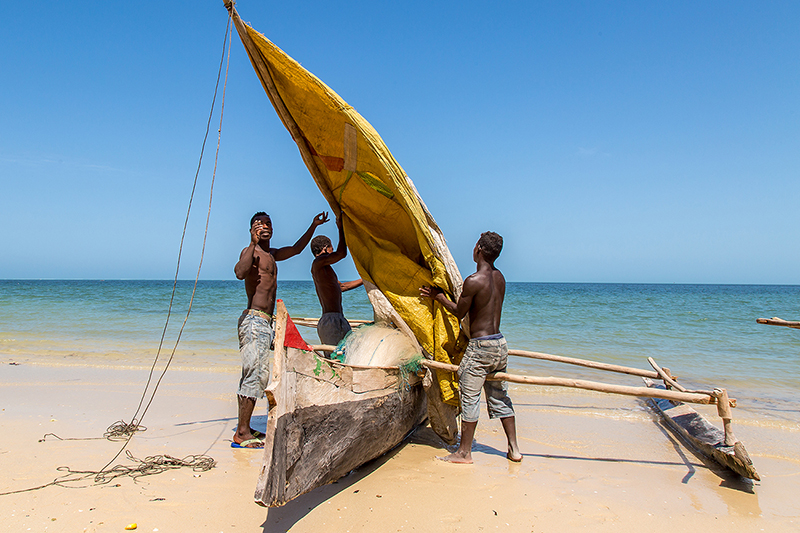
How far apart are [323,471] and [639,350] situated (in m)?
9.46

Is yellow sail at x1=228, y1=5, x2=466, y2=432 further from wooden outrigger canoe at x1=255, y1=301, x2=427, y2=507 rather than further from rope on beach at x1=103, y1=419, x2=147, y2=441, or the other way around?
rope on beach at x1=103, y1=419, x2=147, y2=441

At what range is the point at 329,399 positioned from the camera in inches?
107

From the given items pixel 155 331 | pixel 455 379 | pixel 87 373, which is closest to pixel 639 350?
pixel 455 379

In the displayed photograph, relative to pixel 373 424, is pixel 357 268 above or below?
above

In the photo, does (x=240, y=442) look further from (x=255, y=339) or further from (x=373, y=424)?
(x=373, y=424)

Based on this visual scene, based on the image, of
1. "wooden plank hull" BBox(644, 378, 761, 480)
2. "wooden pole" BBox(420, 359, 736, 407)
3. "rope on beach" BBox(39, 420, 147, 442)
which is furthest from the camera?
"rope on beach" BBox(39, 420, 147, 442)

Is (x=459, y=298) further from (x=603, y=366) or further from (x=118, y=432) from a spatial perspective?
(x=118, y=432)

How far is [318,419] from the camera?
2.60 metres

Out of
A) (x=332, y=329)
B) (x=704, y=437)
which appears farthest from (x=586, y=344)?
(x=332, y=329)

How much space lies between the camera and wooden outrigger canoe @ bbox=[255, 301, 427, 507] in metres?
2.26

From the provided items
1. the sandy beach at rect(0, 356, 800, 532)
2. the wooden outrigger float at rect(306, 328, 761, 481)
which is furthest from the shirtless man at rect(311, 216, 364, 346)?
the sandy beach at rect(0, 356, 800, 532)

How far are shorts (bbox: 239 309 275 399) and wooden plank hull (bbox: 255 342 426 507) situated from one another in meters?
1.07

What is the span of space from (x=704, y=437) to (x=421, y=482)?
2.57m

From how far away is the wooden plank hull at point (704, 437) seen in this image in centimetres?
335
